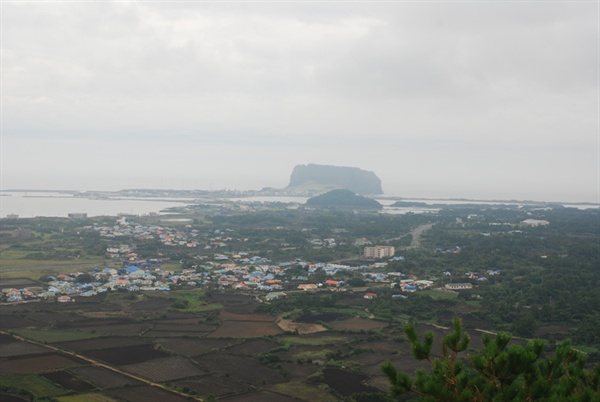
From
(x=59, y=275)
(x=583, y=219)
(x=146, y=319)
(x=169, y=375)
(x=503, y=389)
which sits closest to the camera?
(x=503, y=389)

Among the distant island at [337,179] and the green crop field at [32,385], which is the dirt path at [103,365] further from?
the distant island at [337,179]

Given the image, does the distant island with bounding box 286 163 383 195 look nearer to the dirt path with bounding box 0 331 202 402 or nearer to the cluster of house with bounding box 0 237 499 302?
the cluster of house with bounding box 0 237 499 302

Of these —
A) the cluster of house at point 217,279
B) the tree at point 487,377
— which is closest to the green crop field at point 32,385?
the cluster of house at point 217,279

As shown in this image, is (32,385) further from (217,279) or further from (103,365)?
(217,279)

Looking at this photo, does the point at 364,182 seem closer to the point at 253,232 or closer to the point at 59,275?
the point at 253,232

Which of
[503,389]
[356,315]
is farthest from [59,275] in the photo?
[503,389]

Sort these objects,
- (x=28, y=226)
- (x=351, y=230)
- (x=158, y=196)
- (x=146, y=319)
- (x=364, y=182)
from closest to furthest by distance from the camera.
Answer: (x=146, y=319) < (x=28, y=226) < (x=351, y=230) < (x=158, y=196) < (x=364, y=182)
